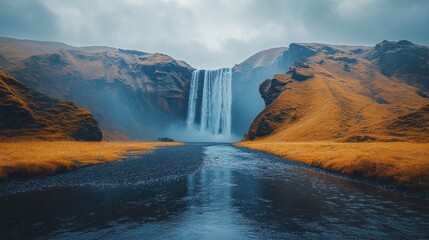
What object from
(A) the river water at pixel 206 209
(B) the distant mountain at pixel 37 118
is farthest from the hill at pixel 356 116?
(B) the distant mountain at pixel 37 118

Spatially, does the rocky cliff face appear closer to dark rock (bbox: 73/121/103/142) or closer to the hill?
dark rock (bbox: 73/121/103/142)

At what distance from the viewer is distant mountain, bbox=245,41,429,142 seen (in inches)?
2623

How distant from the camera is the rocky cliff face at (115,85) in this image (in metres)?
144

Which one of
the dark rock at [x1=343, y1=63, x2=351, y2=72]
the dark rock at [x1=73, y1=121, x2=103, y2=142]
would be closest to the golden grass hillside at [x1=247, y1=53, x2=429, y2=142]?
the dark rock at [x1=343, y1=63, x2=351, y2=72]

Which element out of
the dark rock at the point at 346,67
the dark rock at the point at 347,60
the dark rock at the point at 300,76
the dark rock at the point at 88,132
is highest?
the dark rock at the point at 347,60

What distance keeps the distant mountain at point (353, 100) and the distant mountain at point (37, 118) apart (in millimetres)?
65616

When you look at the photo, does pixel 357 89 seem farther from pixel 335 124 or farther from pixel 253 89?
pixel 253 89

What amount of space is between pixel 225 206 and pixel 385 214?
1024cm

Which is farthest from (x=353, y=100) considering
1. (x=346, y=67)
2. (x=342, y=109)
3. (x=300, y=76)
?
(x=346, y=67)

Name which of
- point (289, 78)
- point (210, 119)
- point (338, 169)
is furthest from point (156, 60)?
point (338, 169)

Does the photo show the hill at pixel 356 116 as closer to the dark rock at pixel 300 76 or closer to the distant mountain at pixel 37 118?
the dark rock at pixel 300 76

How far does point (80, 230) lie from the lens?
14.1m

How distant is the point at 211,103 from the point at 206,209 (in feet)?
476

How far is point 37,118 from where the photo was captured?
7656 cm
